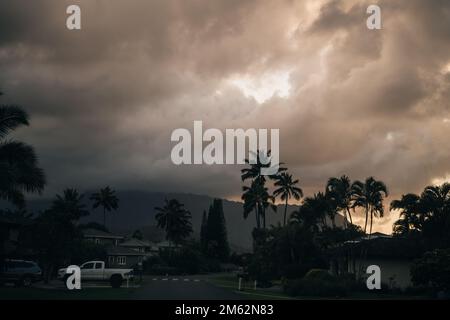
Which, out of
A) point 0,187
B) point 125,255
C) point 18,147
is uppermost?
point 18,147

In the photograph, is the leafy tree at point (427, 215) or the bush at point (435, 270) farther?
the leafy tree at point (427, 215)

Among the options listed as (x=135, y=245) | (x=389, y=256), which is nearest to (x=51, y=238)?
(x=389, y=256)

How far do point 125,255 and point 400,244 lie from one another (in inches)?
2276

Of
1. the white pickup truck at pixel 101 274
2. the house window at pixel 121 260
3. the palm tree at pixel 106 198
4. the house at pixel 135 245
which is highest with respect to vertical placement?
the palm tree at pixel 106 198

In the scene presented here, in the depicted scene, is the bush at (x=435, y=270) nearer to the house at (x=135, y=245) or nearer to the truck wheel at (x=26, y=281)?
the truck wheel at (x=26, y=281)

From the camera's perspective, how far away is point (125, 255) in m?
94.3

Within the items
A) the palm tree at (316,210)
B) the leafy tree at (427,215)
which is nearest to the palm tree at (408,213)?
the leafy tree at (427,215)

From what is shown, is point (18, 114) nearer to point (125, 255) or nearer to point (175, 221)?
point (125, 255)

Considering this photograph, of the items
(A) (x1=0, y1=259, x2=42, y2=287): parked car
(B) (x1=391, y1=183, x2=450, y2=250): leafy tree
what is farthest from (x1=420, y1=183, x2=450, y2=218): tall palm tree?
(A) (x1=0, y1=259, x2=42, y2=287): parked car

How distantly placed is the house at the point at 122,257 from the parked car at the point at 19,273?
4796 centimetres

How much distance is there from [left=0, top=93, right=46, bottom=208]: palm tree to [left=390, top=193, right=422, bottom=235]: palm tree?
3573 centimetres

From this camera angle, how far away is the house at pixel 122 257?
9212 cm

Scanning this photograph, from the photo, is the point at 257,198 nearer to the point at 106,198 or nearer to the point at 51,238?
the point at 51,238
